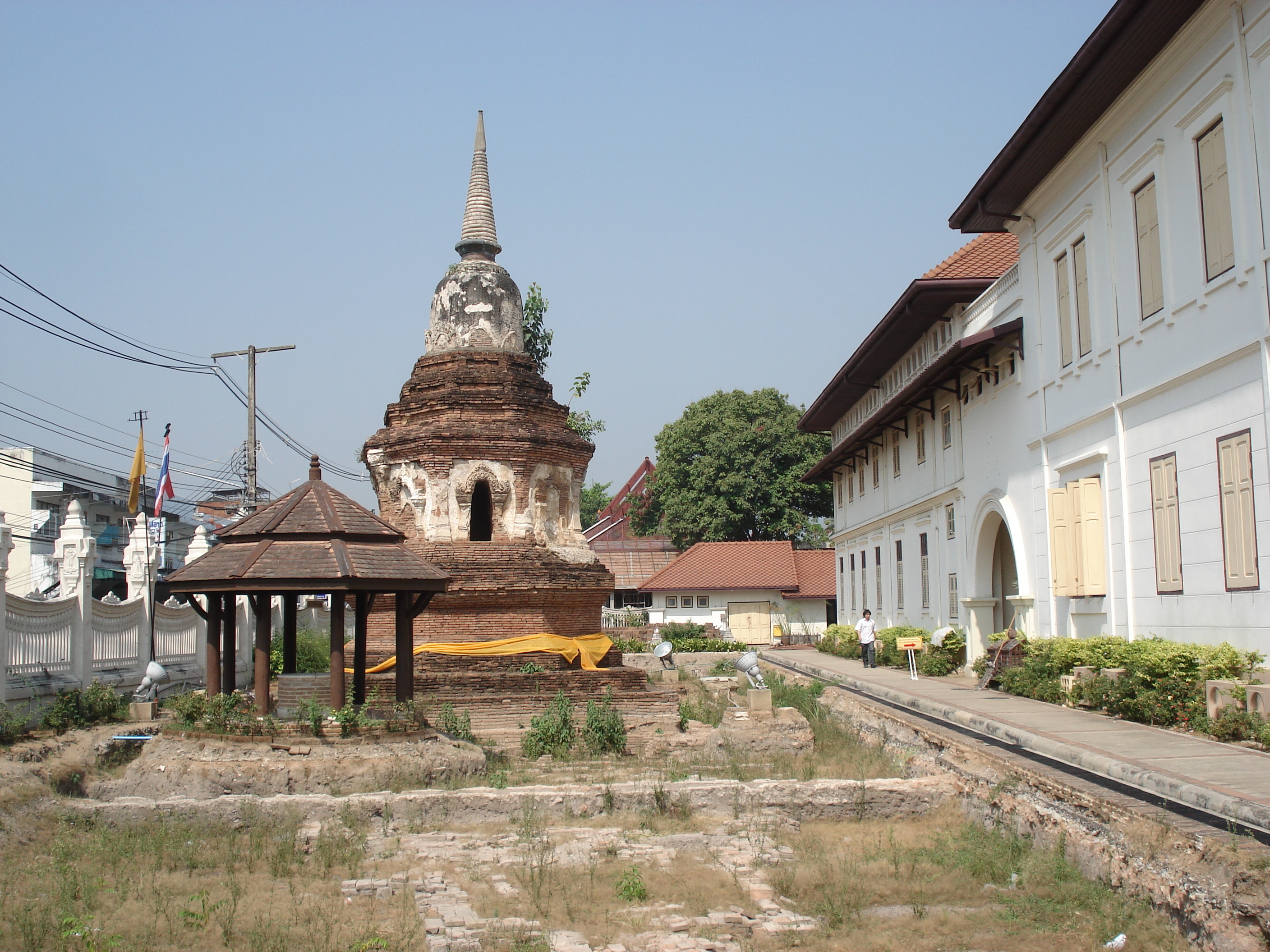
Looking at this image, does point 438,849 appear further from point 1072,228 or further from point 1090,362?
point 1072,228

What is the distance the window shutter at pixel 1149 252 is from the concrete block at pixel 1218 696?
13.7ft

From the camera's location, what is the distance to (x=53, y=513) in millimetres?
43094

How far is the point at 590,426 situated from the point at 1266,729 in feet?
87.1

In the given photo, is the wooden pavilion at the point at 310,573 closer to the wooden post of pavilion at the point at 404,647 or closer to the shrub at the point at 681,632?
the wooden post of pavilion at the point at 404,647

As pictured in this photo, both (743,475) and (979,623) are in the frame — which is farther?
(743,475)

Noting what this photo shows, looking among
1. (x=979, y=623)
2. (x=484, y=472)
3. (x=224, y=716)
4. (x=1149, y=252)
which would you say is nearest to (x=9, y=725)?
(x=224, y=716)

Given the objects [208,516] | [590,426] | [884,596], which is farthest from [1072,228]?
[208,516]

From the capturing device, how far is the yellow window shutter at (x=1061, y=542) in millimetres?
13891

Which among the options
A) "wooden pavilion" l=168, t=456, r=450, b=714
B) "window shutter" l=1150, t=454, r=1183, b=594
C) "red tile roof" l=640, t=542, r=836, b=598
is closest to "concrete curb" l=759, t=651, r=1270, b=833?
"window shutter" l=1150, t=454, r=1183, b=594

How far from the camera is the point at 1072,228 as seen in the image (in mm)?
14445

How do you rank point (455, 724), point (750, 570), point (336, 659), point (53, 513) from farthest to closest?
point (53, 513) < point (750, 570) < point (455, 724) < point (336, 659)

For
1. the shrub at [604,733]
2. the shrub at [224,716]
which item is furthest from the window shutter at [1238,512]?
the shrub at [224,716]

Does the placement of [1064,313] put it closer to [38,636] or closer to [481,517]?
[481,517]

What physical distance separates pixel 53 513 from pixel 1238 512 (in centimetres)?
4303
